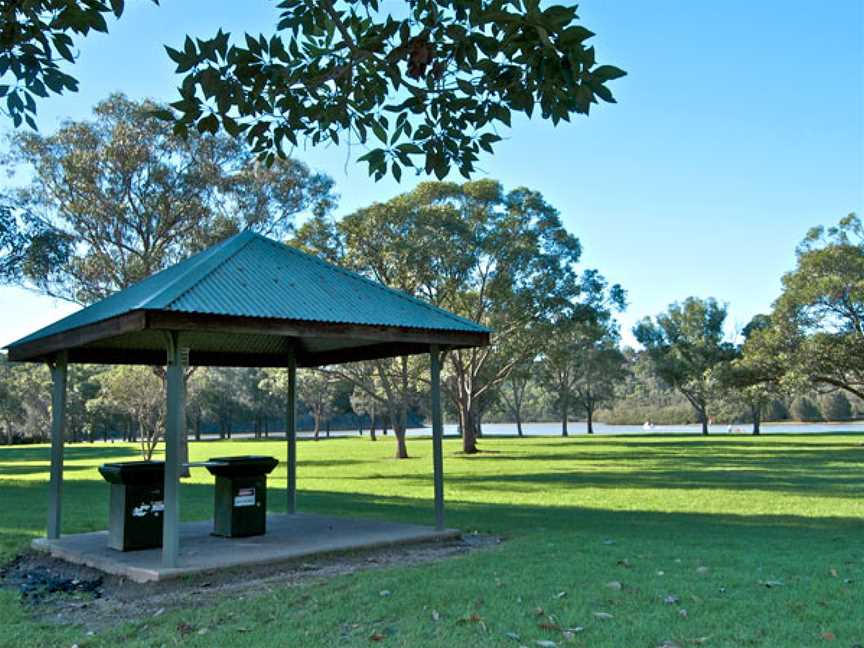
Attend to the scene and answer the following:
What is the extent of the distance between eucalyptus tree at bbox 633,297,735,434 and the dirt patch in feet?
Result: 166

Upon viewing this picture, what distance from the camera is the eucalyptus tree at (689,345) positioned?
57156 mm

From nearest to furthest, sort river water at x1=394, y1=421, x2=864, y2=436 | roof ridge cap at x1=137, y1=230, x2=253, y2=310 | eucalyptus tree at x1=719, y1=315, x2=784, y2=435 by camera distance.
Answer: roof ridge cap at x1=137, y1=230, x2=253, y2=310, eucalyptus tree at x1=719, y1=315, x2=784, y2=435, river water at x1=394, y1=421, x2=864, y2=436

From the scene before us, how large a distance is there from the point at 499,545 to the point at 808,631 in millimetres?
4476

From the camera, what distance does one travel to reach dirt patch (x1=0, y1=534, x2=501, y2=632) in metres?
6.33

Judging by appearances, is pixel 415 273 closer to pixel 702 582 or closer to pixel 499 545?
pixel 499 545

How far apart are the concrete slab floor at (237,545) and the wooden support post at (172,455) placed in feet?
0.70

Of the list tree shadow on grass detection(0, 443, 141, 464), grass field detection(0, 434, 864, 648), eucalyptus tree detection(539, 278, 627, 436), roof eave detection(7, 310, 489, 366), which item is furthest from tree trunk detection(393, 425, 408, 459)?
roof eave detection(7, 310, 489, 366)

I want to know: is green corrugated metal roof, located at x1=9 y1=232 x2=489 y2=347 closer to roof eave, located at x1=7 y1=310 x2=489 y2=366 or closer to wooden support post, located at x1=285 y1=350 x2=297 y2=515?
roof eave, located at x1=7 y1=310 x2=489 y2=366

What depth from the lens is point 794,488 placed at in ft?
56.7

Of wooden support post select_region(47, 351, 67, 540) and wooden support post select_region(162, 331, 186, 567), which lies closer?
wooden support post select_region(162, 331, 186, 567)

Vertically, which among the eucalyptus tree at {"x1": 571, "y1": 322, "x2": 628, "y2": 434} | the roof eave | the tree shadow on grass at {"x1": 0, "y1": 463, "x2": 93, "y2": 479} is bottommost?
the tree shadow on grass at {"x1": 0, "y1": 463, "x2": 93, "y2": 479}

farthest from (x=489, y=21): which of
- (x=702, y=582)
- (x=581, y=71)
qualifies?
(x=702, y=582)

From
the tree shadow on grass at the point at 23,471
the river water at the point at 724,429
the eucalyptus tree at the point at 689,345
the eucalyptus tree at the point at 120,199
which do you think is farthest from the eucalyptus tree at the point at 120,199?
the river water at the point at 724,429

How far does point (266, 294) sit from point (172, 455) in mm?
2022
